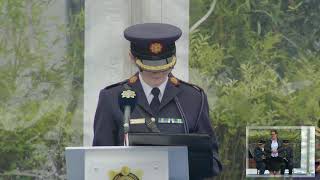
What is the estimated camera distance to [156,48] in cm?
266

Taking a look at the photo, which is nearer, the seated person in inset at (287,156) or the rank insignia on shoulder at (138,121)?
the rank insignia on shoulder at (138,121)

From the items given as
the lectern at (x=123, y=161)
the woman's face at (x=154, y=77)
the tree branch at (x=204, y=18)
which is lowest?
the lectern at (x=123, y=161)

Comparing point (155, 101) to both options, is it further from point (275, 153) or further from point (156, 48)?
point (275, 153)

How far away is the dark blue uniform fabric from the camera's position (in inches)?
104

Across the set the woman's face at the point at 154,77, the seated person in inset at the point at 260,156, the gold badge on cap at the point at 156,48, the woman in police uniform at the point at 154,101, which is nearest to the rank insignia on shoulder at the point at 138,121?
the woman in police uniform at the point at 154,101

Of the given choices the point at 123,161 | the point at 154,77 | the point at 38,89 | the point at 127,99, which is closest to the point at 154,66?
the point at 154,77

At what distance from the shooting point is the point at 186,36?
3641mm

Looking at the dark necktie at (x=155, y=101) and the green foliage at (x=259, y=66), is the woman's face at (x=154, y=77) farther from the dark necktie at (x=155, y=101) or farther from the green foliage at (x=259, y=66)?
the green foliage at (x=259, y=66)

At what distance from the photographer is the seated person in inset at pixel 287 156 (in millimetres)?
3684

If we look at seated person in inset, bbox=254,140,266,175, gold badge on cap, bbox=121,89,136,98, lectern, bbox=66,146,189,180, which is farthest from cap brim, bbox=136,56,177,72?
seated person in inset, bbox=254,140,266,175

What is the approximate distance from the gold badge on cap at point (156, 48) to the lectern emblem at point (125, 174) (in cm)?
64

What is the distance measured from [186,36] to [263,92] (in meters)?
0.50

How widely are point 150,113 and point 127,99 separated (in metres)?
0.11

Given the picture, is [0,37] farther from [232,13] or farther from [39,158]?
[232,13]
